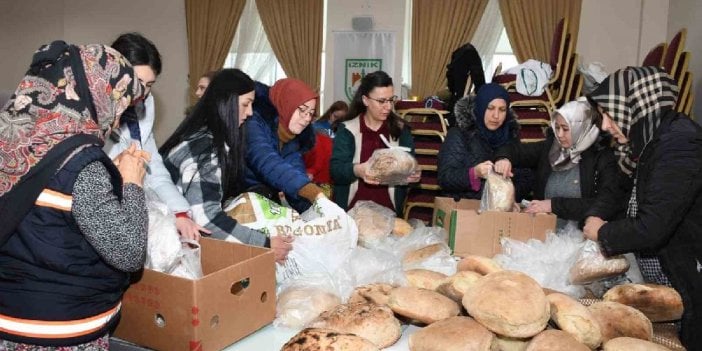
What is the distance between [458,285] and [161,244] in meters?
0.73

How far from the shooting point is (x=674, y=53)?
2.95 metres

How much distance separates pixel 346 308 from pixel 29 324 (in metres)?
0.64

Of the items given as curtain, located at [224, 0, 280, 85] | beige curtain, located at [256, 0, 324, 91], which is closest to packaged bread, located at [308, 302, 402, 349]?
beige curtain, located at [256, 0, 324, 91]

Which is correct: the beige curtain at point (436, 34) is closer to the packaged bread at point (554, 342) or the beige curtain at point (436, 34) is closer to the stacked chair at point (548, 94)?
the stacked chair at point (548, 94)

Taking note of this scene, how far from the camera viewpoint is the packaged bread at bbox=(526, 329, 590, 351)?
1021 millimetres

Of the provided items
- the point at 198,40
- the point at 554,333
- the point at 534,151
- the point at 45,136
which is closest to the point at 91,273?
the point at 45,136

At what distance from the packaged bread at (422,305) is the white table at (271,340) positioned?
0.07 meters

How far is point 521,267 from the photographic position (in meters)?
1.54

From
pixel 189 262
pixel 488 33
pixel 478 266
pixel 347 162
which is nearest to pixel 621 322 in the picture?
pixel 478 266

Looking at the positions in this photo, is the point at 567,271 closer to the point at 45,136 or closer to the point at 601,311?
the point at 601,311

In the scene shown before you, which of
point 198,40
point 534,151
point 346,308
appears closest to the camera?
point 346,308

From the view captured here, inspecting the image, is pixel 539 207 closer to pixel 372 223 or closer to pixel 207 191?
pixel 372 223

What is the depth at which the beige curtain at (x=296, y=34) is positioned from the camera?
5.66 metres

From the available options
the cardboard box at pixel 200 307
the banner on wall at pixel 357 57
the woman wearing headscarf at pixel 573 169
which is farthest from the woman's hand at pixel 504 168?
the banner on wall at pixel 357 57
